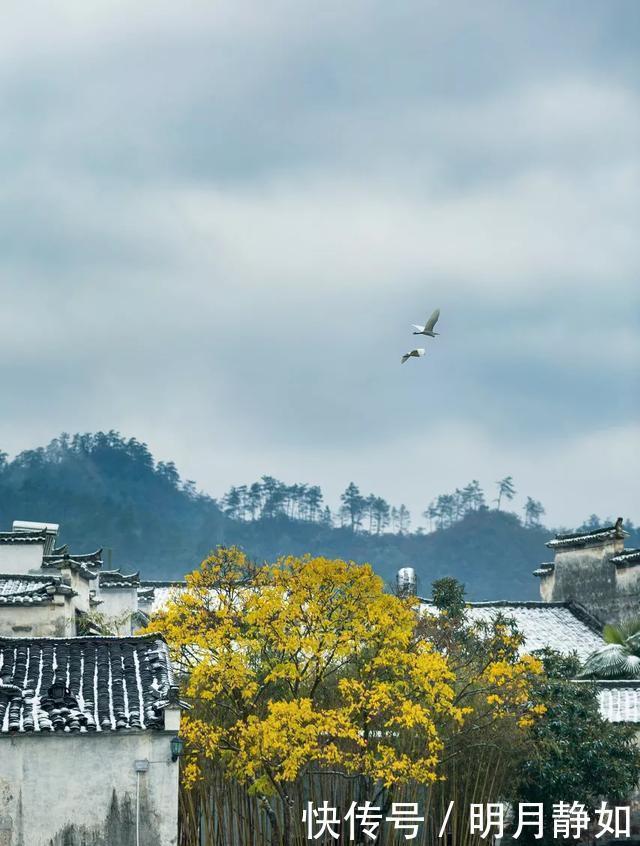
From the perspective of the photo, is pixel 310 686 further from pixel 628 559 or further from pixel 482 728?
pixel 628 559

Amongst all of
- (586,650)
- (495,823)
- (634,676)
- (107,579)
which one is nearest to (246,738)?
(495,823)

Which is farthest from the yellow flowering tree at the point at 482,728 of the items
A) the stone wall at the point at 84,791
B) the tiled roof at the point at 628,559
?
the tiled roof at the point at 628,559

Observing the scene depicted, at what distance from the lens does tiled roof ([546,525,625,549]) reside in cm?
5922

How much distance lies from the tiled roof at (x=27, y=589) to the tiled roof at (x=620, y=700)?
14976 millimetres

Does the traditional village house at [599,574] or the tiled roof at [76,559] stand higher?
the traditional village house at [599,574]

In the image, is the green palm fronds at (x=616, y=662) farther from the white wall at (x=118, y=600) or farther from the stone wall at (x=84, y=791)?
the stone wall at (x=84, y=791)

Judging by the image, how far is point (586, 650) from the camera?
54.7 m

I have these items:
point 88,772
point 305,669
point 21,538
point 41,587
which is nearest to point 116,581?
point 21,538

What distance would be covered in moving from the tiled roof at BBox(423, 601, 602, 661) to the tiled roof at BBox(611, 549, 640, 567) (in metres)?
2.86

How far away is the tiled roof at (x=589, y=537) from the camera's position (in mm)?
59219

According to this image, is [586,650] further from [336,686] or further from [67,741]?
[67,741]

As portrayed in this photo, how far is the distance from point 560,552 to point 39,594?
30.9 m

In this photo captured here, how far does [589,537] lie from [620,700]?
20795mm

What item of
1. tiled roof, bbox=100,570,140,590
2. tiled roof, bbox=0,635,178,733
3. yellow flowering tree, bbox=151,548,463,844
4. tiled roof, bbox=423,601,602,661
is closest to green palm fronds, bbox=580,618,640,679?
tiled roof, bbox=423,601,602,661
